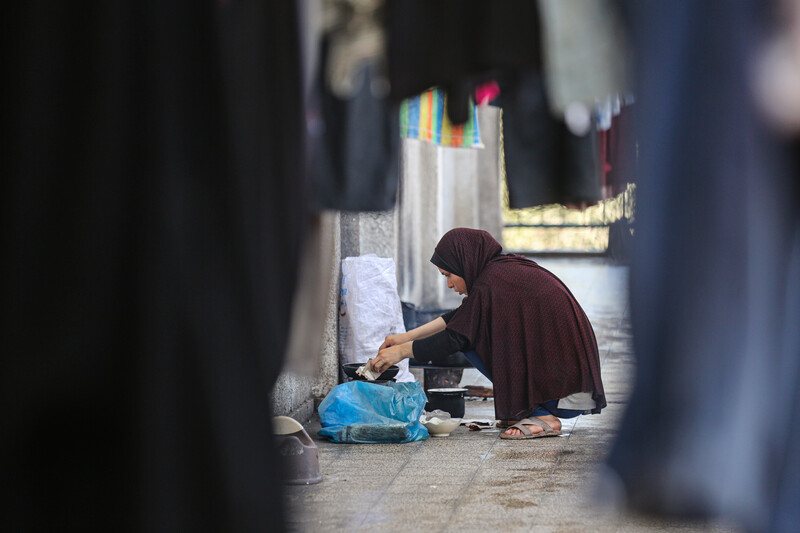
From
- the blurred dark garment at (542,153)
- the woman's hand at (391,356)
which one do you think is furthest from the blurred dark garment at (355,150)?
the woman's hand at (391,356)

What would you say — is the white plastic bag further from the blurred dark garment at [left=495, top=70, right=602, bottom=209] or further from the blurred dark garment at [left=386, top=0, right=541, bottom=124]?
the blurred dark garment at [left=386, top=0, right=541, bottom=124]

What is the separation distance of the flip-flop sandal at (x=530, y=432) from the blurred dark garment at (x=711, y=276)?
3505 millimetres

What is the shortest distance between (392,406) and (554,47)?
142 inches

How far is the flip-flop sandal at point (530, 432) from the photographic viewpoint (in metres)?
5.65

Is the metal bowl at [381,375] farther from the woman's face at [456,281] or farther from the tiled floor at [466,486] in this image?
the woman's face at [456,281]

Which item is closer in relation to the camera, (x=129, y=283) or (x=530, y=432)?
(x=129, y=283)

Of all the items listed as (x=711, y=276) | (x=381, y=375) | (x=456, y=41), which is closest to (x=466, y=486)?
(x=381, y=375)

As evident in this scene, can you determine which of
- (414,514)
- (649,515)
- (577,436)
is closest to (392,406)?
(577,436)

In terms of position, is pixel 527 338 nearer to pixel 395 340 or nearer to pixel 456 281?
pixel 456 281

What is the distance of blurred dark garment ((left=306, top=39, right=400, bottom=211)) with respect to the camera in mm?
2684

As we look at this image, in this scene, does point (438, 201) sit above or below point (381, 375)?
above

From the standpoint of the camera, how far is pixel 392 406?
18.4 ft

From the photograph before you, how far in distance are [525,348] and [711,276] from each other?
3721 mm

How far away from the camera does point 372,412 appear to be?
5641 mm
